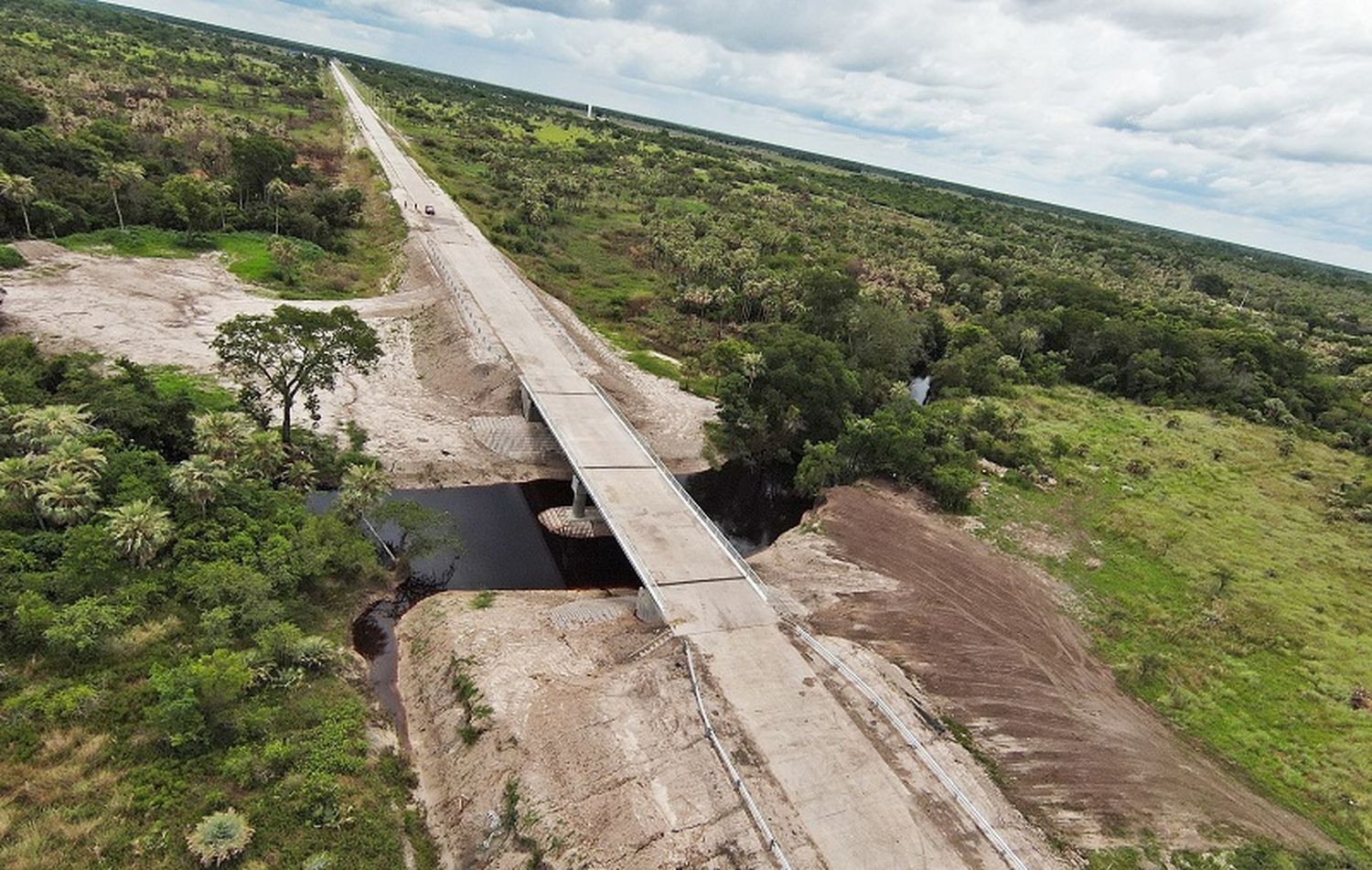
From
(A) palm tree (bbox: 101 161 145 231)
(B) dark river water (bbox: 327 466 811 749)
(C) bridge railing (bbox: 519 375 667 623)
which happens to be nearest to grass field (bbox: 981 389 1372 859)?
(B) dark river water (bbox: 327 466 811 749)

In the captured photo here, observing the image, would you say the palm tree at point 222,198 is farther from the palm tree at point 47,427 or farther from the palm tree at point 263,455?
the palm tree at point 263,455

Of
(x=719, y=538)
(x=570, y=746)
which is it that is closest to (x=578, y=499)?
(x=719, y=538)

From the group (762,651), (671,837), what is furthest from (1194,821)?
(671,837)

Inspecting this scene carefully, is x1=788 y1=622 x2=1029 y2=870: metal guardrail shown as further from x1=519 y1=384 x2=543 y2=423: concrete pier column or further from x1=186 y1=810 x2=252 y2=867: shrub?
x1=519 y1=384 x2=543 y2=423: concrete pier column

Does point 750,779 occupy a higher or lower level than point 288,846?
higher

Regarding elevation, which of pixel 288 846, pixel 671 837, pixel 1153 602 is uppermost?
pixel 1153 602

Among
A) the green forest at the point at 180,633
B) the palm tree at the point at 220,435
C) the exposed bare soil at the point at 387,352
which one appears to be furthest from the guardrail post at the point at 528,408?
the palm tree at the point at 220,435

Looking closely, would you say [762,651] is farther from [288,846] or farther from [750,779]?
[288,846]

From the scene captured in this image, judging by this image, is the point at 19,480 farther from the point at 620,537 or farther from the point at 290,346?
the point at 620,537
